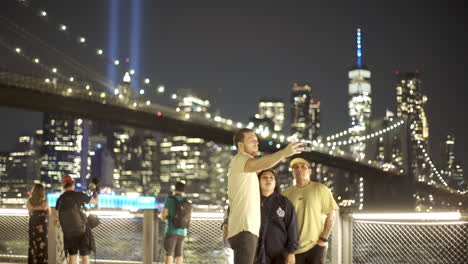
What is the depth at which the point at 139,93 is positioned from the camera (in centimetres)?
5722

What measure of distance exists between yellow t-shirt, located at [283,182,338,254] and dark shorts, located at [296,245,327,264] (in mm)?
32

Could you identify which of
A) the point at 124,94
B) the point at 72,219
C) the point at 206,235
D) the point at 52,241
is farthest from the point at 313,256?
the point at 124,94

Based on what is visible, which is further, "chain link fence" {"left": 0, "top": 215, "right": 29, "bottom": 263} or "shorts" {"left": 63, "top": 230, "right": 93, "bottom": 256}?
"chain link fence" {"left": 0, "top": 215, "right": 29, "bottom": 263}

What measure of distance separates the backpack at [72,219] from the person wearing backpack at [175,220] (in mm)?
932

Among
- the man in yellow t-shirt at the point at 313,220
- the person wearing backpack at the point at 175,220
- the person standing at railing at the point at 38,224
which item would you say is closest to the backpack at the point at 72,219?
the person standing at railing at the point at 38,224

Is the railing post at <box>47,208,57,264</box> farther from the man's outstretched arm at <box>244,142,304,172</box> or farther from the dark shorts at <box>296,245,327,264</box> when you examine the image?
the man's outstretched arm at <box>244,142,304,172</box>

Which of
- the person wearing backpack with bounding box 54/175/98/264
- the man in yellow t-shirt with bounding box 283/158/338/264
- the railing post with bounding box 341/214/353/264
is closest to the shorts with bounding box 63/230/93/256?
the person wearing backpack with bounding box 54/175/98/264

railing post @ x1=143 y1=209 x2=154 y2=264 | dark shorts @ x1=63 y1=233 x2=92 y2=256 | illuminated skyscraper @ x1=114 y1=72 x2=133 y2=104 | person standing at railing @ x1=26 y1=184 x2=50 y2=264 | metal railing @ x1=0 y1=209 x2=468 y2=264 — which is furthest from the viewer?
illuminated skyscraper @ x1=114 y1=72 x2=133 y2=104

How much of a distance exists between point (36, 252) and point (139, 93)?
48.7 m

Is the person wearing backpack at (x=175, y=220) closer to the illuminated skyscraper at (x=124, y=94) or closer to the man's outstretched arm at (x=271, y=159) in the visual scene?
the man's outstretched arm at (x=271, y=159)

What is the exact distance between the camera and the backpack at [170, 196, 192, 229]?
8250 millimetres

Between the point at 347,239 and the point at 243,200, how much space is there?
258 cm

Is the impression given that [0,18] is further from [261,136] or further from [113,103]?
[261,136]

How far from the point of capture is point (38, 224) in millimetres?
8844
